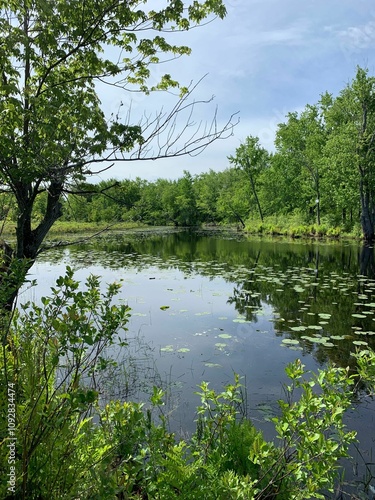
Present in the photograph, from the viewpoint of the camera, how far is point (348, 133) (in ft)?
94.8

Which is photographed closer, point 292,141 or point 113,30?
point 113,30

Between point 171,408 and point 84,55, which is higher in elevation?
point 84,55

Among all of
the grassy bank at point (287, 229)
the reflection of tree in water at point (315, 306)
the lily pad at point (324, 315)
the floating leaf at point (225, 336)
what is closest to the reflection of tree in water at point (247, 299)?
the reflection of tree in water at point (315, 306)

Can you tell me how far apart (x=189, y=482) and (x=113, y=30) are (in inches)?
156

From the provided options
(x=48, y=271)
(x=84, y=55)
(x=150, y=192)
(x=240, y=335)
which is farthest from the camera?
(x=150, y=192)

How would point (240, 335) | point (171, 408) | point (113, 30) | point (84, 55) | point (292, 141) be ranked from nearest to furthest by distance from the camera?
point (113, 30) → point (84, 55) → point (171, 408) → point (240, 335) → point (292, 141)

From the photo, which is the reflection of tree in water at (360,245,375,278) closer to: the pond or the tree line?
the pond

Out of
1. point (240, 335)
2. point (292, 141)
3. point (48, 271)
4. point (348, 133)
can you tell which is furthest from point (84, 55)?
point (292, 141)

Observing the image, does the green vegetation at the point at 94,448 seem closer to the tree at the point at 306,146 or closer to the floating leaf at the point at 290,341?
the floating leaf at the point at 290,341

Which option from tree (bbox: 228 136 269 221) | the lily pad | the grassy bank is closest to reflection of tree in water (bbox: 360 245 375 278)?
the lily pad

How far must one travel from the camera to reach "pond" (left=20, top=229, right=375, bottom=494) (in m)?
5.11

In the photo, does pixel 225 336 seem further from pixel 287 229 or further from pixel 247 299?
pixel 287 229

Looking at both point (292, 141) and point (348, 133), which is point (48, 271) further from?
point (292, 141)

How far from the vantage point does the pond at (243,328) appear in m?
5.11
